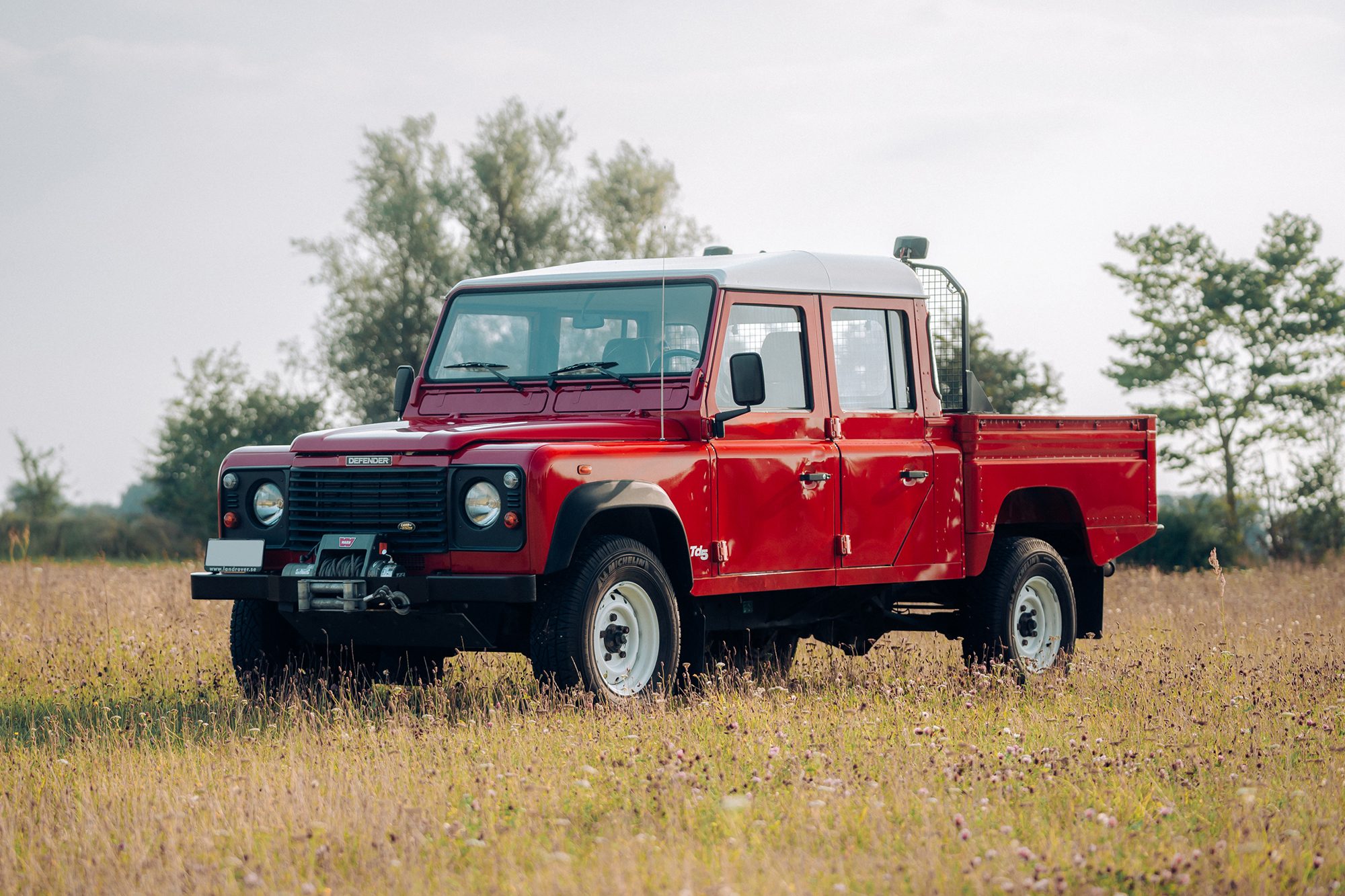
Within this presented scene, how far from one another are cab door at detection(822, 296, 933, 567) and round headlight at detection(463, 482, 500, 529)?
2239 millimetres

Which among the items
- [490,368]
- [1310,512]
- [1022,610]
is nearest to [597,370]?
[490,368]

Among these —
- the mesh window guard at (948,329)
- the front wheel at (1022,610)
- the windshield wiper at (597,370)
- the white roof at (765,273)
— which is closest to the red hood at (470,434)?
the windshield wiper at (597,370)

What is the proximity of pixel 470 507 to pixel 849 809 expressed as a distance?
2525 mm

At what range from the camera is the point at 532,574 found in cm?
680

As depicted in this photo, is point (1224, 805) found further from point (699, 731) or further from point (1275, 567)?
point (1275, 567)

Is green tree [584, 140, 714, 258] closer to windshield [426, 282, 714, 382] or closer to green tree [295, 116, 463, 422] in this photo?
green tree [295, 116, 463, 422]

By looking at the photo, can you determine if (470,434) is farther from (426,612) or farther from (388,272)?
(388,272)

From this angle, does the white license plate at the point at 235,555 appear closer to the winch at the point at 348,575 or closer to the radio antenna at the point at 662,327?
the winch at the point at 348,575

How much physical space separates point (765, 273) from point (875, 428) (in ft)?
3.85

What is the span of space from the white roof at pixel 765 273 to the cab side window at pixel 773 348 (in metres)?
0.15

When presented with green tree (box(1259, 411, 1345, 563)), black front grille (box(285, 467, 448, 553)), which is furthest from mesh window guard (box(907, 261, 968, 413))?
green tree (box(1259, 411, 1345, 563))

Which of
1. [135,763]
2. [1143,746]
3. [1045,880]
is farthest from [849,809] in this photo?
[135,763]

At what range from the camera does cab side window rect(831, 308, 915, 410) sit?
8.59m

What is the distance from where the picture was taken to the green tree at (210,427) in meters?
38.7
